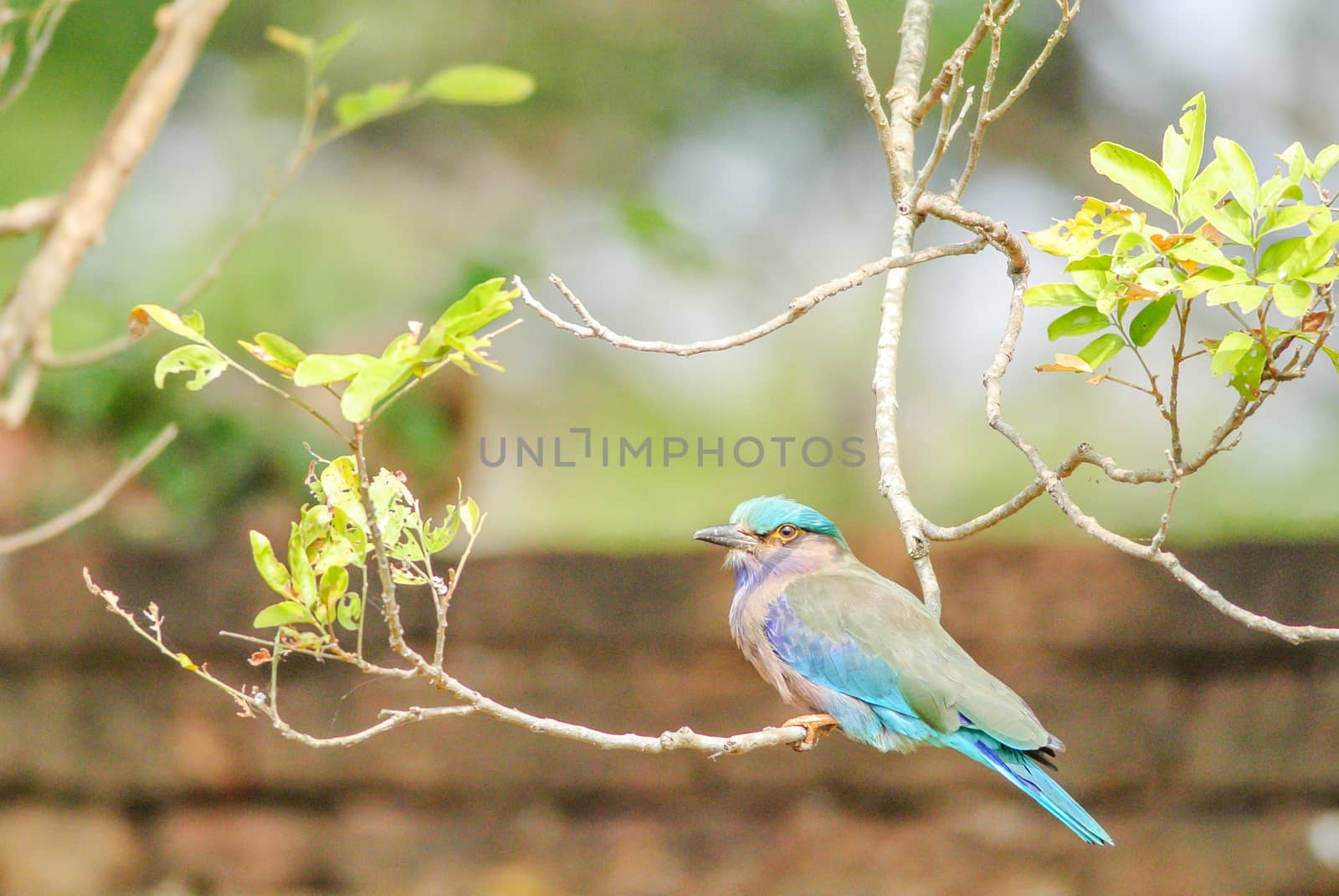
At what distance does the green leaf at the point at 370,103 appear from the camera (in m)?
1.28

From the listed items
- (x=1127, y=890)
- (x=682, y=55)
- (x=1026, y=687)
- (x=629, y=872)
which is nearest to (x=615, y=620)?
(x=629, y=872)

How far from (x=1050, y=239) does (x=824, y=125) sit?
3461 mm

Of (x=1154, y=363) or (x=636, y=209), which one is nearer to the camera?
(x=1154, y=363)

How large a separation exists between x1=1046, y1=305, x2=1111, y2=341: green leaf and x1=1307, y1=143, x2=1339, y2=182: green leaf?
0.34 metres

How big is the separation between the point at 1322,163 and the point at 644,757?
3211 millimetres

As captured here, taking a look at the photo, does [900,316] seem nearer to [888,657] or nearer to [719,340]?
[719,340]

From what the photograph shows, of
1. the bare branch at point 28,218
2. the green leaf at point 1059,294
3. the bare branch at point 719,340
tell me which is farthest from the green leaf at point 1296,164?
the bare branch at point 28,218

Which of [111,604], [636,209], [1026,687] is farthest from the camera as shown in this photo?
[636,209]

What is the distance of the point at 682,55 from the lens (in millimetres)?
5039

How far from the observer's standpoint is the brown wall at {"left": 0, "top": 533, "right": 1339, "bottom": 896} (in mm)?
4258

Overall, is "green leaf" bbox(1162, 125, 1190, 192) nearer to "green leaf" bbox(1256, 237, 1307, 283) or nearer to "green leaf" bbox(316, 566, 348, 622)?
"green leaf" bbox(1256, 237, 1307, 283)

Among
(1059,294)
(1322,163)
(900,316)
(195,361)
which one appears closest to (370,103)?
(195,361)

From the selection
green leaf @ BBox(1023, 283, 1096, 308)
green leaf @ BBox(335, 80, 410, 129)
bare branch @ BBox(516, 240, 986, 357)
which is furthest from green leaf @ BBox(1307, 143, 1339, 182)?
green leaf @ BBox(335, 80, 410, 129)

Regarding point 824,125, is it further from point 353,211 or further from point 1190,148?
point 1190,148
